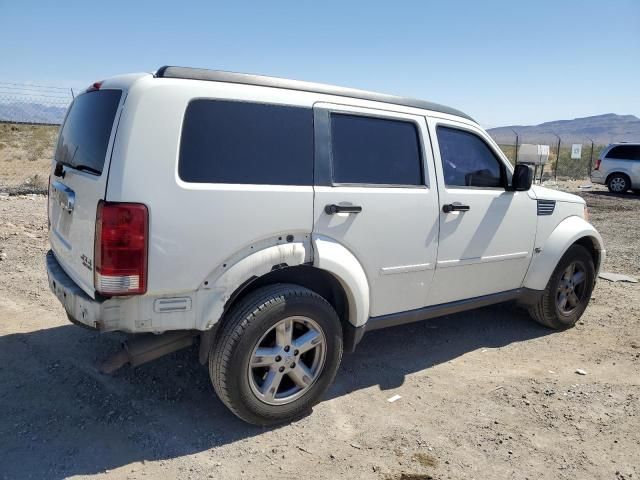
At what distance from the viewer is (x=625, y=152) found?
1841cm

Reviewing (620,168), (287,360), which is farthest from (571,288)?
(620,168)

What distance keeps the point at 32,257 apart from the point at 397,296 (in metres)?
4.90

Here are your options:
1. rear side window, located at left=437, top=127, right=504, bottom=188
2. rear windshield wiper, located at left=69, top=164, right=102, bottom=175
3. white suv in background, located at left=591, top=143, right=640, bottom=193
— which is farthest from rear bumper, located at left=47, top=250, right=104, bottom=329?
white suv in background, located at left=591, top=143, right=640, bottom=193

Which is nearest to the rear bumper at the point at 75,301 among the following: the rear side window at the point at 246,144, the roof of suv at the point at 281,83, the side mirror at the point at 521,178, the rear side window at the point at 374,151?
the rear side window at the point at 246,144

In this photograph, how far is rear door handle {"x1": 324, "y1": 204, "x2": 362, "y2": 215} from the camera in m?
3.26

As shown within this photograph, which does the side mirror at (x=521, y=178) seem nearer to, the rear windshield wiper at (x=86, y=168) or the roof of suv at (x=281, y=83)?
the roof of suv at (x=281, y=83)

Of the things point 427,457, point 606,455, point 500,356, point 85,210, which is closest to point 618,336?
point 500,356

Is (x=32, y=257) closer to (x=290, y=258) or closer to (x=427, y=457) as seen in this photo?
(x=290, y=258)

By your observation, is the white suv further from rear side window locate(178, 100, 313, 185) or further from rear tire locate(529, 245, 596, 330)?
rear tire locate(529, 245, 596, 330)

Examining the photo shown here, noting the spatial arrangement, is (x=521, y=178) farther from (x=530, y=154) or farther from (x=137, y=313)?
(x=137, y=313)

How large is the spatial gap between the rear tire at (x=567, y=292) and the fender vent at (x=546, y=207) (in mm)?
541

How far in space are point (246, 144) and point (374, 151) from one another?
995 mm

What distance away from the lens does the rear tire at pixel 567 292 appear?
5016mm

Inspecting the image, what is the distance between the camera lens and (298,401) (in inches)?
132
